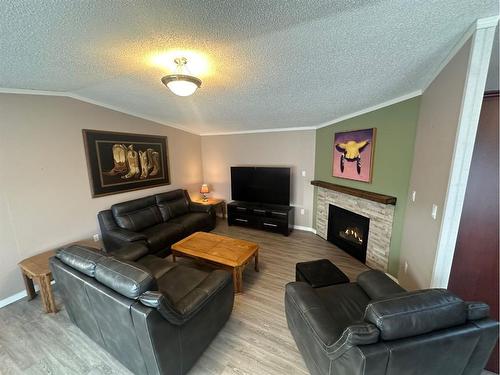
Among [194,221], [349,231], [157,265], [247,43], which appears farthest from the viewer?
[194,221]

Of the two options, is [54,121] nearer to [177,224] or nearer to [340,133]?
[177,224]

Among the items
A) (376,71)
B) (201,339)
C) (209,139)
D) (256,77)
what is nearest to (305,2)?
(256,77)

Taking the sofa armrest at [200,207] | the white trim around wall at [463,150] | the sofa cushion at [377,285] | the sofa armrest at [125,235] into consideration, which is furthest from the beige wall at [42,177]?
the white trim around wall at [463,150]

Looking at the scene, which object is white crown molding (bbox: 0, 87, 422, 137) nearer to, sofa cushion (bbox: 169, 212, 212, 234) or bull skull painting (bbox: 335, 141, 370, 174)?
bull skull painting (bbox: 335, 141, 370, 174)

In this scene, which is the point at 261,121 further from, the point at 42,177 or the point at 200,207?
the point at 42,177

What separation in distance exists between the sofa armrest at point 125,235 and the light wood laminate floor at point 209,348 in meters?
0.90

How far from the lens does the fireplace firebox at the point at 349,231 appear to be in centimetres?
306

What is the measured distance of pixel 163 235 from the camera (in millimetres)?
3191

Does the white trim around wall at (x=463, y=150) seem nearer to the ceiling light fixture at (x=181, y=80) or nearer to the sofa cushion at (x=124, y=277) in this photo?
the ceiling light fixture at (x=181, y=80)

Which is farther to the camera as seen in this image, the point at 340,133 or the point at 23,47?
the point at 340,133

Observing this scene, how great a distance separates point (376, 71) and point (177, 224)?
136 inches

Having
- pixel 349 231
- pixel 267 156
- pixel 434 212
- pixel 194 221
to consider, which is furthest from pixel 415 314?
pixel 267 156

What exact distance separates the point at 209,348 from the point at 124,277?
1.06m

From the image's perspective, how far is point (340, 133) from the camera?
3.32m
